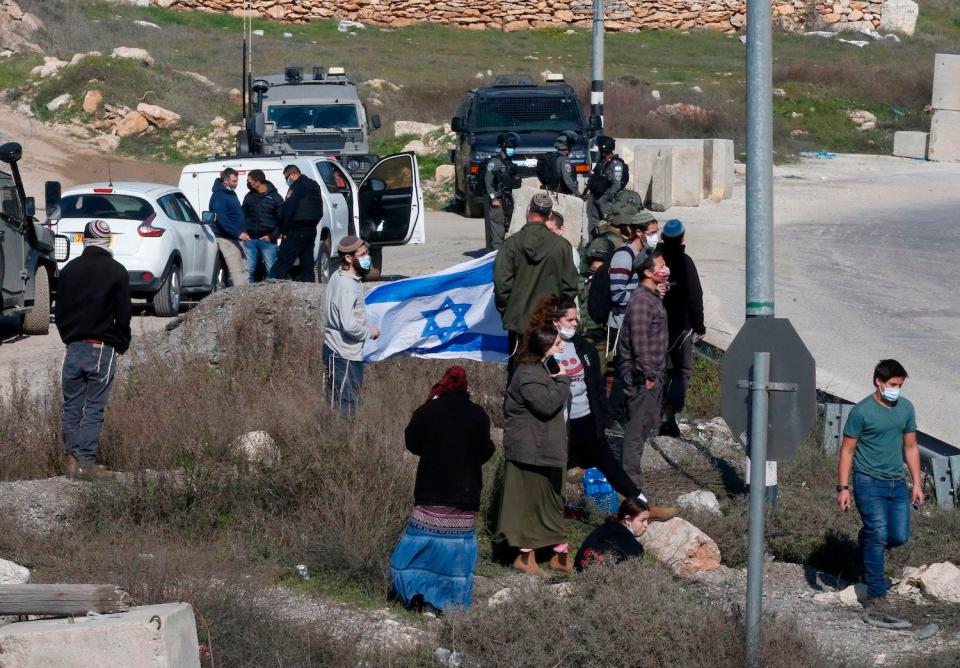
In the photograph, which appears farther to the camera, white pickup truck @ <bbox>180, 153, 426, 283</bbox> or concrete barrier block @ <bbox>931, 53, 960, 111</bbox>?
concrete barrier block @ <bbox>931, 53, 960, 111</bbox>

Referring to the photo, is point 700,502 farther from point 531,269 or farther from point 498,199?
point 498,199

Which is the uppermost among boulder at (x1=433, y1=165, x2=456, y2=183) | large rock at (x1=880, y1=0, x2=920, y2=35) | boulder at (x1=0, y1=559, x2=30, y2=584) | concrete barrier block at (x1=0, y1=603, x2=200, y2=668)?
large rock at (x1=880, y1=0, x2=920, y2=35)

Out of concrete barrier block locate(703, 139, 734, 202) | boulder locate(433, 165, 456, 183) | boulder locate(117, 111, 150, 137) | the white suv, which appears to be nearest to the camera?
the white suv

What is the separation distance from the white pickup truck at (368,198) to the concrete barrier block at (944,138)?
20.8 meters

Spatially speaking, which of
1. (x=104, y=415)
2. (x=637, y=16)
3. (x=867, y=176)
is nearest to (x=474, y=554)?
(x=104, y=415)

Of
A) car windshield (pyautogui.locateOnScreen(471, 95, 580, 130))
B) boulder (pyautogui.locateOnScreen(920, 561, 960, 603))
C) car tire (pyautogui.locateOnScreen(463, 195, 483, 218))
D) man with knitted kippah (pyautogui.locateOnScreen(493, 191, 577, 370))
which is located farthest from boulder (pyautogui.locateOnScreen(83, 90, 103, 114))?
boulder (pyautogui.locateOnScreen(920, 561, 960, 603))

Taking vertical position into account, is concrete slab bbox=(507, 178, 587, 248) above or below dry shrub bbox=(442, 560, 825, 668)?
above

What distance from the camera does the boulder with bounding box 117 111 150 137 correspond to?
107ft

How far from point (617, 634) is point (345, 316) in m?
3.95

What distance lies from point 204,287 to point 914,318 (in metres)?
8.50

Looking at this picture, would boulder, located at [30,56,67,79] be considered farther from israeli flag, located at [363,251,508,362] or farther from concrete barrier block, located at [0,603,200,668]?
concrete barrier block, located at [0,603,200,668]

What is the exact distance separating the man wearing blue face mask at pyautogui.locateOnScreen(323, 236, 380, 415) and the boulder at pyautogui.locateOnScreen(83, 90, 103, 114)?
2565cm

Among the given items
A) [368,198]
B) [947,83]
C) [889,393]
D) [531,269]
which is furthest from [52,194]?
[947,83]

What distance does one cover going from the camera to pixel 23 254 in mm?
13938
